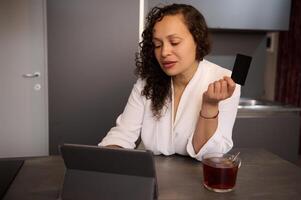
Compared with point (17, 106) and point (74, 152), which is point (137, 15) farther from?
point (74, 152)

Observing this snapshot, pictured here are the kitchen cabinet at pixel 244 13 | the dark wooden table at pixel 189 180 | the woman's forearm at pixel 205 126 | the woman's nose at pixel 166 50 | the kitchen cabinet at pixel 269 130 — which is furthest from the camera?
the kitchen cabinet at pixel 244 13

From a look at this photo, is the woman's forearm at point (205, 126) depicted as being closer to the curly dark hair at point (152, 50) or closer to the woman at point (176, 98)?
the woman at point (176, 98)

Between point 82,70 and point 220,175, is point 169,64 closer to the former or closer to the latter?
point 220,175

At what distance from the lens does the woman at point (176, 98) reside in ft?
3.37

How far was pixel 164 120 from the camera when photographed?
3.84 feet

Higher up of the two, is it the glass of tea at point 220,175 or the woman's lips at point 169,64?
the woman's lips at point 169,64

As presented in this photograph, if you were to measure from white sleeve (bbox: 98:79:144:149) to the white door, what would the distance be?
147cm

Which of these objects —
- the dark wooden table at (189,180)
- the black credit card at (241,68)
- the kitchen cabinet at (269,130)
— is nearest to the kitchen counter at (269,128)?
the kitchen cabinet at (269,130)

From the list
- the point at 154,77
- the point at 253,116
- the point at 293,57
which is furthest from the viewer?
the point at 293,57

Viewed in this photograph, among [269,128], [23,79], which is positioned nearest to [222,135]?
[269,128]

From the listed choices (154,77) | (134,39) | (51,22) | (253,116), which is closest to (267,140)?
(253,116)

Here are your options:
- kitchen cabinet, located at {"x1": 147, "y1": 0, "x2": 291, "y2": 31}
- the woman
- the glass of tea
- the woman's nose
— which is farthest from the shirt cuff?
kitchen cabinet, located at {"x1": 147, "y1": 0, "x2": 291, "y2": 31}

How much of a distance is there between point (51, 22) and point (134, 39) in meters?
0.61

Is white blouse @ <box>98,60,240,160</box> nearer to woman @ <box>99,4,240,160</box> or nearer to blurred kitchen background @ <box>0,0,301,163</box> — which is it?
woman @ <box>99,4,240,160</box>
